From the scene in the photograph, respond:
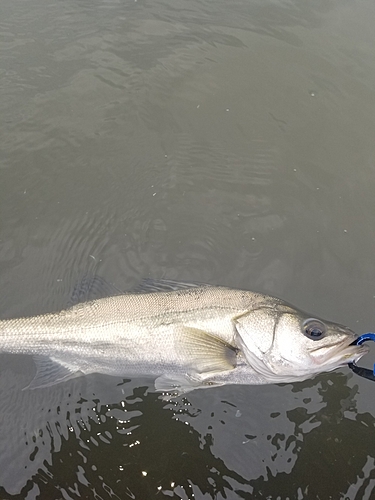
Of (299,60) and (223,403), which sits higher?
(299,60)

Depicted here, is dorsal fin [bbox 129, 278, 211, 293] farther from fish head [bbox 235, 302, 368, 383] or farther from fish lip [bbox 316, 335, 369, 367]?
fish lip [bbox 316, 335, 369, 367]

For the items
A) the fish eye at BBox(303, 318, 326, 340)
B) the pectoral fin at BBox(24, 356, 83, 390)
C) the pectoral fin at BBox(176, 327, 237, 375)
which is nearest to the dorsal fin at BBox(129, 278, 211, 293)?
the pectoral fin at BBox(176, 327, 237, 375)

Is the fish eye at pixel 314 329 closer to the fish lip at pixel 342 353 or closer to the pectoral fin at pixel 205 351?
the fish lip at pixel 342 353

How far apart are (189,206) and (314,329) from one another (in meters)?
2.33

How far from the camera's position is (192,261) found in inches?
190

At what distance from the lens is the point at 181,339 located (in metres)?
3.64

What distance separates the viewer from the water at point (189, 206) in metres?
3.95

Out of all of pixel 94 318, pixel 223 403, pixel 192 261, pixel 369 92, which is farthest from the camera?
pixel 369 92

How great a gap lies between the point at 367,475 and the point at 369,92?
16.8 ft

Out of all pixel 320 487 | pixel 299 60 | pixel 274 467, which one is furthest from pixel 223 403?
pixel 299 60

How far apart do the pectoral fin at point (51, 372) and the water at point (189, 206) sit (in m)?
0.34

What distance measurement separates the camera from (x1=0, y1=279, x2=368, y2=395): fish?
3.52 m

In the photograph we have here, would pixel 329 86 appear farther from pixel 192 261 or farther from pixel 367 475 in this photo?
pixel 367 475

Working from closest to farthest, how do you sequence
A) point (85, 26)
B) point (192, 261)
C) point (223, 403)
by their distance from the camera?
point (223, 403), point (192, 261), point (85, 26)
